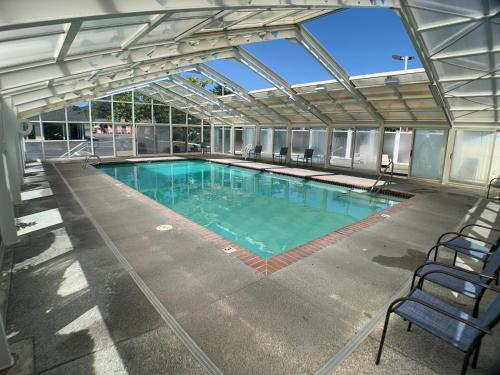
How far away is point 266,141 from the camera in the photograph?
17.2m

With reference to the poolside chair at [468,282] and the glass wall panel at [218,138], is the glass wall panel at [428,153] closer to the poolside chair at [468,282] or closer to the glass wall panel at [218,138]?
the poolside chair at [468,282]

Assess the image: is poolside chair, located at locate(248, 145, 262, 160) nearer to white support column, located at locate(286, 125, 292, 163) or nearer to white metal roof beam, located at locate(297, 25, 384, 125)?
white support column, located at locate(286, 125, 292, 163)

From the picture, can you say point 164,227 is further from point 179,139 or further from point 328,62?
→ point 179,139

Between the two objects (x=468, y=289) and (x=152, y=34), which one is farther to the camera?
(x=152, y=34)

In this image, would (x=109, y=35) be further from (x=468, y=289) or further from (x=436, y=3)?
(x=436, y=3)

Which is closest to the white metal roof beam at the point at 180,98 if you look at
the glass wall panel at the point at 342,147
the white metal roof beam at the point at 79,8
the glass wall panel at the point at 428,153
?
the glass wall panel at the point at 342,147

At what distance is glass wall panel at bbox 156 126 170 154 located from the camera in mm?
17766

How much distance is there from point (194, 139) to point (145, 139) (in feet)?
11.7

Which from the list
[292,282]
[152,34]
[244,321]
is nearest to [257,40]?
[152,34]

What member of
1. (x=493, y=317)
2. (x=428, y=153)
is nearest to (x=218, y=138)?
(x=428, y=153)

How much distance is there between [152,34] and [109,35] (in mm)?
951

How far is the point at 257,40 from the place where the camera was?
7.60 metres

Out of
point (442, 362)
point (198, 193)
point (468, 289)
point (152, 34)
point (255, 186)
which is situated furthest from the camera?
point (255, 186)

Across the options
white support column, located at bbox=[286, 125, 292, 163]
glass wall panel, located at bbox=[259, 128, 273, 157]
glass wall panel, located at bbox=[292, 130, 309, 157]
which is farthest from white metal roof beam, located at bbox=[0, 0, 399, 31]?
glass wall panel, located at bbox=[259, 128, 273, 157]
